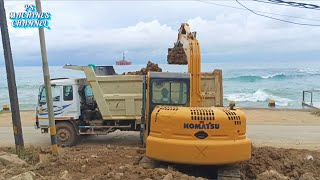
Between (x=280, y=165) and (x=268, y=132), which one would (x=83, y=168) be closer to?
(x=280, y=165)

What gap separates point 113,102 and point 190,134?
538cm

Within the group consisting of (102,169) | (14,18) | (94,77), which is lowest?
(102,169)

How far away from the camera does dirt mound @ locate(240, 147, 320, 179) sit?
983cm

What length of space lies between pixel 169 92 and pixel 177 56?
1.89 m

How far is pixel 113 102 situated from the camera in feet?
43.9

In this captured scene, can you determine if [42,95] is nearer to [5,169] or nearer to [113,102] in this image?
[113,102]

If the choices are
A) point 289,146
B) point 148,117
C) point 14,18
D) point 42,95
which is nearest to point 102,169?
point 148,117

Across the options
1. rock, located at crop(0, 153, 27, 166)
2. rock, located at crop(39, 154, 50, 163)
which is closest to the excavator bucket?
rock, located at crop(39, 154, 50, 163)

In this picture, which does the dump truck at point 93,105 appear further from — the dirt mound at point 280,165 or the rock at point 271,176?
the rock at point 271,176

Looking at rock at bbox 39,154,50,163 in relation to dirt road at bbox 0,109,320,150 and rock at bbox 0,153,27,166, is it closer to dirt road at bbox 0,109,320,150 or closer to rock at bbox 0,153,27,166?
rock at bbox 0,153,27,166

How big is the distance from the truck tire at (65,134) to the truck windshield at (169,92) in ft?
15.8

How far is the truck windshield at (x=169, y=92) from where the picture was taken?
10039 mm

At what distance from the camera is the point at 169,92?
10.2 metres

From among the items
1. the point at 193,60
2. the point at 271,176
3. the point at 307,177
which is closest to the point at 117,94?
the point at 193,60
